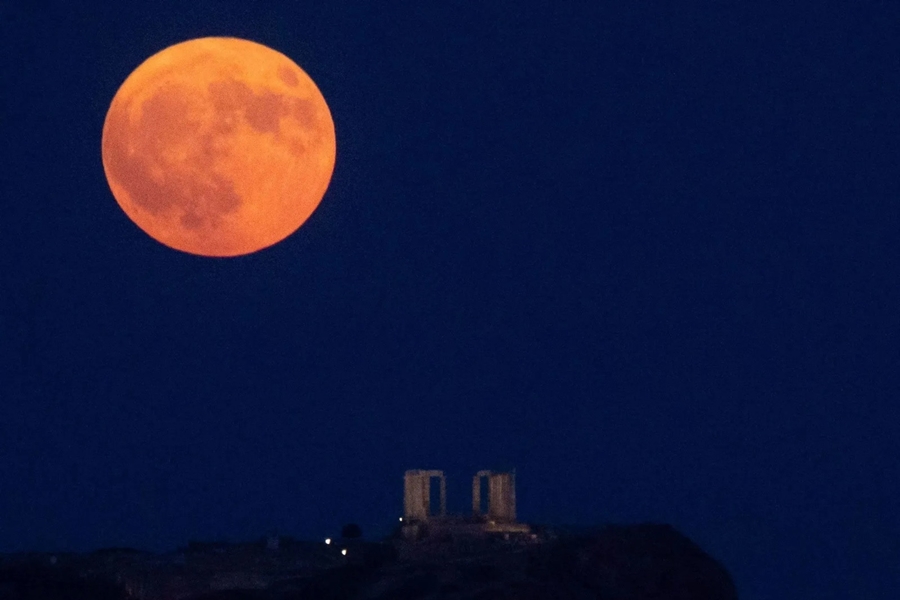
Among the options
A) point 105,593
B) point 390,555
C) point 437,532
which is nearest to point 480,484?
point 437,532

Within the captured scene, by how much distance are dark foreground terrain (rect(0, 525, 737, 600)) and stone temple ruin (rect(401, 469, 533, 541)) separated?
278cm

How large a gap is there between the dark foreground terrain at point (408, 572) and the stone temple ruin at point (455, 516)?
9.12ft

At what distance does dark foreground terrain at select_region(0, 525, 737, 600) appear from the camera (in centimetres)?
5784

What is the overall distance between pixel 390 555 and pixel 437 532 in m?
4.78

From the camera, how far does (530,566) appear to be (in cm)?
6012

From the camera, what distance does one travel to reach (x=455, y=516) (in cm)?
7438

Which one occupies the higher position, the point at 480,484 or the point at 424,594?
the point at 480,484

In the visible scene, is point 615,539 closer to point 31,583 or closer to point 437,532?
point 437,532

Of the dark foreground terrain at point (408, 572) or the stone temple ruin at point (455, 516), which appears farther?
the stone temple ruin at point (455, 516)

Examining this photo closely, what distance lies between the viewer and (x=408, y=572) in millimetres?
60281

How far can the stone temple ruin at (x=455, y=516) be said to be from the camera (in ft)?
228

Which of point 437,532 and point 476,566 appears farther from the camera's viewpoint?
point 437,532

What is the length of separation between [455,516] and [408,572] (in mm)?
14270

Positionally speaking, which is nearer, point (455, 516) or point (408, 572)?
point (408, 572)
